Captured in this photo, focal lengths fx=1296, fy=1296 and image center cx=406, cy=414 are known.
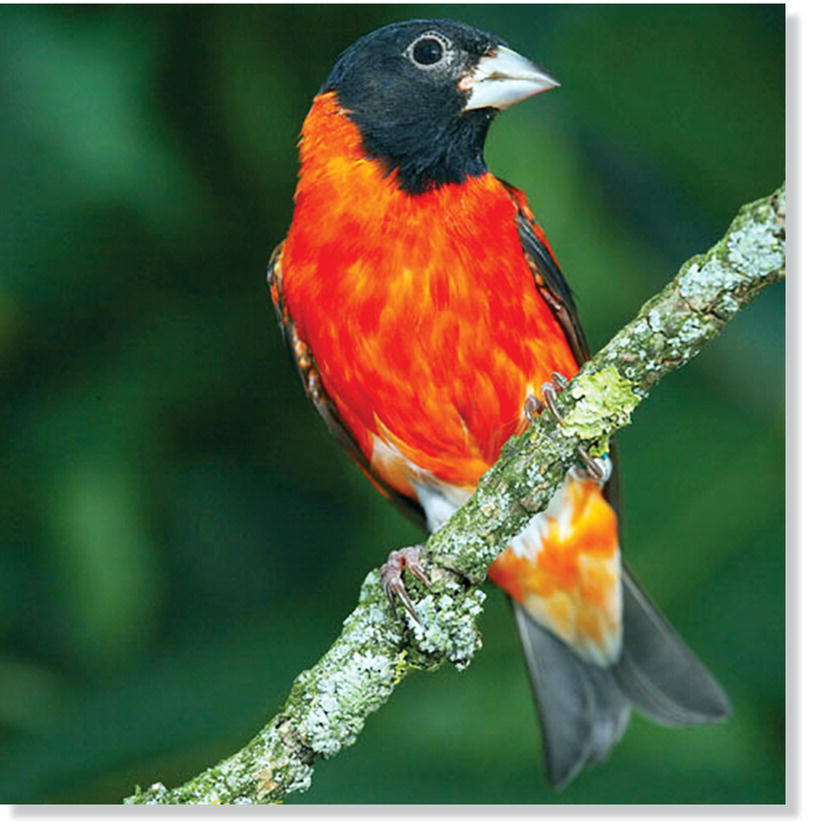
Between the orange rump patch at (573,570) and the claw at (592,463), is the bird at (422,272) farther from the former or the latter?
the orange rump patch at (573,570)

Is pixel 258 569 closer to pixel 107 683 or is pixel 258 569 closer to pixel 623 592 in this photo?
pixel 107 683

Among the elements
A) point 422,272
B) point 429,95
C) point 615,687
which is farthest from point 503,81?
point 615,687

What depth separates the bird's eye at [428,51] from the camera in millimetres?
2582

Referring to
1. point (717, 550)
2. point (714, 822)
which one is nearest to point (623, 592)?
point (717, 550)

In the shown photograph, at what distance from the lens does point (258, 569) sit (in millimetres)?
3355

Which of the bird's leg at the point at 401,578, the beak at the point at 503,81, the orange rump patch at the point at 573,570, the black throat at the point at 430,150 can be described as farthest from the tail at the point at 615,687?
the beak at the point at 503,81

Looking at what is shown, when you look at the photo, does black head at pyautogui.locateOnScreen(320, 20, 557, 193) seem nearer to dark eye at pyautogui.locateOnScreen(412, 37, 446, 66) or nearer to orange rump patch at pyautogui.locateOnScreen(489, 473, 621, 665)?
dark eye at pyautogui.locateOnScreen(412, 37, 446, 66)

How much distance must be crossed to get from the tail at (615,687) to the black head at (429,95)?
1.16 meters

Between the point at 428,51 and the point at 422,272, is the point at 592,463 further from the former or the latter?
the point at 428,51

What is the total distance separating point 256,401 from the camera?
3293mm

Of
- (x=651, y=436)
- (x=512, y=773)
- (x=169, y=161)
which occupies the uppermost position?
(x=169, y=161)

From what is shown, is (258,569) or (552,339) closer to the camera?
(552,339)

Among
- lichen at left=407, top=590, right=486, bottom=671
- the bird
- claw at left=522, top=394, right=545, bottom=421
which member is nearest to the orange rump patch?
the bird

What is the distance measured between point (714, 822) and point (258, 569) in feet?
4.47
